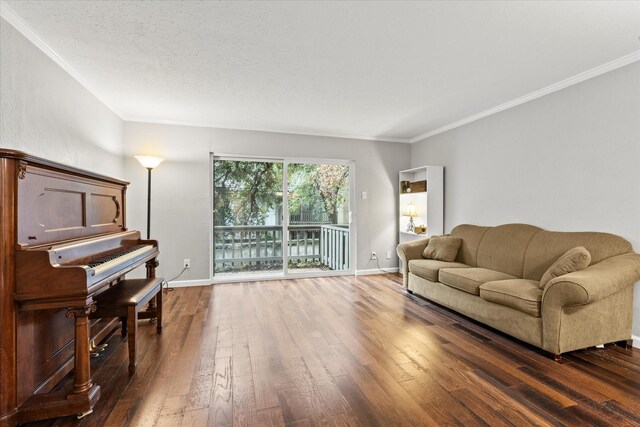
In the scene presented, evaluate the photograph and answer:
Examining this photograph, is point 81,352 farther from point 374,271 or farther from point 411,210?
point 411,210

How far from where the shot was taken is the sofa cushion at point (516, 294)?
8.09 feet

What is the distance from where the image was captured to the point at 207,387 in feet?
6.46

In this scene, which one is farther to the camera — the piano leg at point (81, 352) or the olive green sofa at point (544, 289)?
the olive green sofa at point (544, 289)

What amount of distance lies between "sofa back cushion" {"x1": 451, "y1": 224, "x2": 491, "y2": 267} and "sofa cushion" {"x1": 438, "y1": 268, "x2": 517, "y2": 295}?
395 millimetres

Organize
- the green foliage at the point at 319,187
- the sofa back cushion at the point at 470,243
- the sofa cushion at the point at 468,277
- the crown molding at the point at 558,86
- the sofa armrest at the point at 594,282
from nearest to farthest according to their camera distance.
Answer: the sofa armrest at the point at 594,282, the crown molding at the point at 558,86, the sofa cushion at the point at 468,277, the sofa back cushion at the point at 470,243, the green foliage at the point at 319,187

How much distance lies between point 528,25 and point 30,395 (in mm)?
3866

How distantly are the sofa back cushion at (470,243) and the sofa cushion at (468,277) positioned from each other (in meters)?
0.39

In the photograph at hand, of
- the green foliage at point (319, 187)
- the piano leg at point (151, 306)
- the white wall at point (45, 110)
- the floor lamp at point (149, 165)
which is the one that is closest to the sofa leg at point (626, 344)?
the green foliage at point (319, 187)

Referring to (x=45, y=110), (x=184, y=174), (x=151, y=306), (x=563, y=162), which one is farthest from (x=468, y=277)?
(x=45, y=110)

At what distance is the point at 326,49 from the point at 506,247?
9.25ft

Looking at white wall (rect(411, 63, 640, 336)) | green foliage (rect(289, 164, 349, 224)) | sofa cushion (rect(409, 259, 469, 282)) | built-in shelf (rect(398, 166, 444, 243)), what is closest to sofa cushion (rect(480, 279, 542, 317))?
sofa cushion (rect(409, 259, 469, 282))

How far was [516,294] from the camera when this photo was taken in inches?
102

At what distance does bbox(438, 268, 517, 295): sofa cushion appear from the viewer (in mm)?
3037

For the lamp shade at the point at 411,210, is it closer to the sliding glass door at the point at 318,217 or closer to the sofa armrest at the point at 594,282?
the sliding glass door at the point at 318,217
